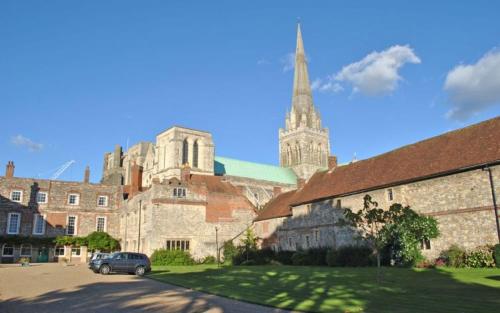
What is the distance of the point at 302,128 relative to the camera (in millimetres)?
89062

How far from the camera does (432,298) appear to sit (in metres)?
12.7

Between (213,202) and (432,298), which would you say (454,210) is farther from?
(213,202)

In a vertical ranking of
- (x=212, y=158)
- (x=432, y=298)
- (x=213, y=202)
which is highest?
(x=212, y=158)

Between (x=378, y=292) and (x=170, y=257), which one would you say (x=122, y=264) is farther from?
(x=378, y=292)

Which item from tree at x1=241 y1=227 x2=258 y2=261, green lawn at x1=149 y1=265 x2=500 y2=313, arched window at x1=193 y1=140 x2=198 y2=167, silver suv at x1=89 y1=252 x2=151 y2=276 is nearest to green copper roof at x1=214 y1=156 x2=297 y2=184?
arched window at x1=193 y1=140 x2=198 y2=167

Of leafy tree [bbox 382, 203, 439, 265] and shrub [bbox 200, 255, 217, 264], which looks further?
shrub [bbox 200, 255, 217, 264]

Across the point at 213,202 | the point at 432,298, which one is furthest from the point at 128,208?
the point at 432,298

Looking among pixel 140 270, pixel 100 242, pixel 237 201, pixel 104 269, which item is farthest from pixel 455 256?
pixel 100 242

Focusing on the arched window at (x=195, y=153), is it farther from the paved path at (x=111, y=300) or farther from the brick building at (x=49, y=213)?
the paved path at (x=111, y=300)

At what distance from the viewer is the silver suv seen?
2547 centimetres

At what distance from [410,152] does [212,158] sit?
40.5 meters

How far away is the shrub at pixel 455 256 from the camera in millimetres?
22453

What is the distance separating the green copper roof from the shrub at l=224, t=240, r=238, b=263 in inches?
1158

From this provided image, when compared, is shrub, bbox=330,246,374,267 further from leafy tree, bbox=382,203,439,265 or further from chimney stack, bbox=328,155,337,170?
chimney stack, bbox=328,155,337,170
